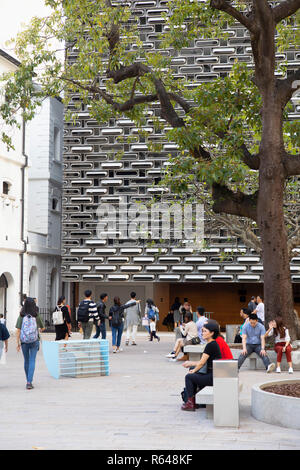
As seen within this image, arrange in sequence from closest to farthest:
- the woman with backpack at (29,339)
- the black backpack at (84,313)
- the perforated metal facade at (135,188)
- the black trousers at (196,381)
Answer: the black trousers at (196,381)
the woman with backpack at (29,339)
the black backpack at (84,313)
the perforated metal facade at (135,188)

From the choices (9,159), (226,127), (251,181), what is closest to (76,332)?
(9,159)

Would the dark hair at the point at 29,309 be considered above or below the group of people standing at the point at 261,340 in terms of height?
above

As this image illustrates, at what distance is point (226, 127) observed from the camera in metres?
17.5

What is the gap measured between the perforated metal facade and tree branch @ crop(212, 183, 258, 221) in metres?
15.7

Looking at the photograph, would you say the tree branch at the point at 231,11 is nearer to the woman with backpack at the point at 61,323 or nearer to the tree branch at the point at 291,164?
the tree branch at the point at 291,164

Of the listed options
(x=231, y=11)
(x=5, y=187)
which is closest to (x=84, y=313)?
(x=231, y=11)

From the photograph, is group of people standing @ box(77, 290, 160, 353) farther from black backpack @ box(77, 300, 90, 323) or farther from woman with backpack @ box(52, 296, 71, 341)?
woman with backpack @ box(52, 296, 71, 341)

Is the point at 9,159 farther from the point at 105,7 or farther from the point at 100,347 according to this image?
the point at 100,347

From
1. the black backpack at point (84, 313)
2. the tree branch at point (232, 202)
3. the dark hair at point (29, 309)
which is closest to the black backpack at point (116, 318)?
the black backpack at point (84, 313)

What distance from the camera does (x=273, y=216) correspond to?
16.8m

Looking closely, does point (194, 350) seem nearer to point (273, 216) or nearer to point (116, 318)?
point (273, 216)

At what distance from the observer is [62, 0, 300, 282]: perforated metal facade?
33.5 metres

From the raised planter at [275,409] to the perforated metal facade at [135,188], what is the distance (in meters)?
23.3

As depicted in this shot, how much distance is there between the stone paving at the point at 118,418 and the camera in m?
8.25
